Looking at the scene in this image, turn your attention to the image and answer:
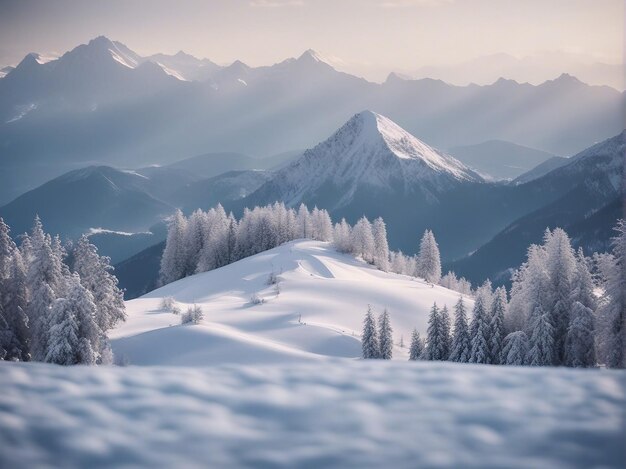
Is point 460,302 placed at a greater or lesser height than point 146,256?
lesser

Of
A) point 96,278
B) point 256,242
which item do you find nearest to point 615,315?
point 96,278

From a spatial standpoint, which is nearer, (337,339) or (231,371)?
(231,371)

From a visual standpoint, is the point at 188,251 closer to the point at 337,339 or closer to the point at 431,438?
the point at 337,339

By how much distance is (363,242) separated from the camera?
84312mm

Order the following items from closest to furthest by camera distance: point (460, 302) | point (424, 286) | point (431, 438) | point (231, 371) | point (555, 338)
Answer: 1. point (431, 438)
2. point (231, 371)
3. point (555, 338)
4. point (460, 302)
5. point (424, 286)

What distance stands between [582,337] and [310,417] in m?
30.3

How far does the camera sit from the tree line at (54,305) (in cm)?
2889

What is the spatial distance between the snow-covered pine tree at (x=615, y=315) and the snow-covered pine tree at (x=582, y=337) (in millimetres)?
978

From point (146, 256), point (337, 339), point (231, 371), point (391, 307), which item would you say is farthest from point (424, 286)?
point (146, 256)

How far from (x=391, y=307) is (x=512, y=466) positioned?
163ft

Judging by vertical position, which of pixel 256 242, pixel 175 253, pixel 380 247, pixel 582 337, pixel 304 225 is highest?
pixel 304 225

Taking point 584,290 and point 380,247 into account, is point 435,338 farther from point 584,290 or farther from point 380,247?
point 380,247

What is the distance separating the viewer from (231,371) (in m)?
5.45

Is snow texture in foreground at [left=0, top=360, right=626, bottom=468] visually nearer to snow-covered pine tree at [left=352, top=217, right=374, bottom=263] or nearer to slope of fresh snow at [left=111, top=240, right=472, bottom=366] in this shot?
slope of fresh snow at [left=111, top=240, right=472, bottom=366]
